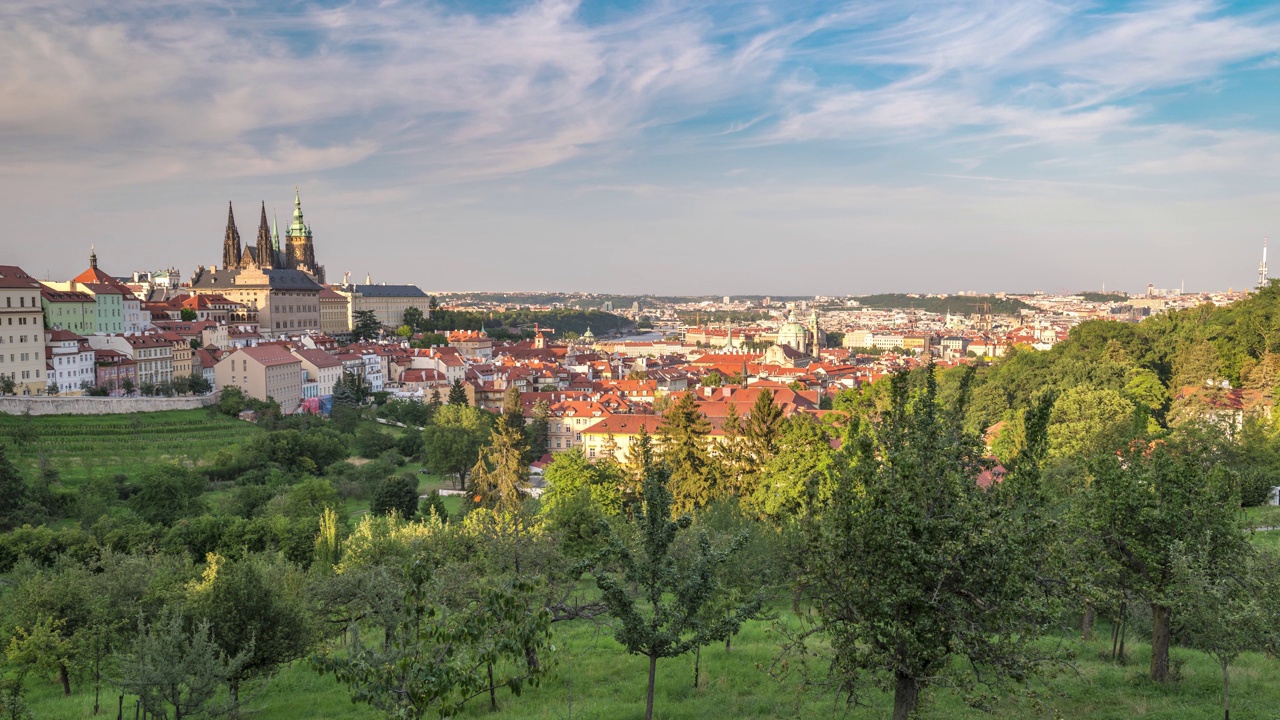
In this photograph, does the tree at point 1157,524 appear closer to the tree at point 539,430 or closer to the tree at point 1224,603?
the tree at point 1224,603

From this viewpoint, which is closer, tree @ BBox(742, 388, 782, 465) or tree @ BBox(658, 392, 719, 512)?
tree @ BBox(658, 392, 719, 512)

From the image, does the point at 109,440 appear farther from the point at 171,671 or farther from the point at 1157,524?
the point at 1157,524

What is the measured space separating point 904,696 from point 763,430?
25.6 meters

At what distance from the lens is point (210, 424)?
6625cm

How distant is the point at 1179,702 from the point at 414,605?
12188 mm

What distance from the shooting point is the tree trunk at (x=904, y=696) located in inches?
381

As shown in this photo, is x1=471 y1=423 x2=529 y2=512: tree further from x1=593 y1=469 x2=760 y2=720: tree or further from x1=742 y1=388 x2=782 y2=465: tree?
x1=593 y1=469 x2=760 y2=720: tree

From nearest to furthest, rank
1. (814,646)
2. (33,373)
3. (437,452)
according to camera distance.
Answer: (814,646) < (437,452) < (33,373)

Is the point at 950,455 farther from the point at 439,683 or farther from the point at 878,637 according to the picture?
the point at 439,683

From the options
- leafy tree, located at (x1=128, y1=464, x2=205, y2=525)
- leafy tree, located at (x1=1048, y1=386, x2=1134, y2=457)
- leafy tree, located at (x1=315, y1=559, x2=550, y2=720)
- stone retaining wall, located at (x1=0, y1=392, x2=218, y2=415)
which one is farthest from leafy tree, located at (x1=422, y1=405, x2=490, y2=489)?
leafy tree, located at (x1=315, y1=559, x2=550, y2=720)

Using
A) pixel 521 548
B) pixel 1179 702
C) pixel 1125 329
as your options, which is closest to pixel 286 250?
pixel 1125 329

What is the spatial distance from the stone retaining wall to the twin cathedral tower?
6337 centimetres

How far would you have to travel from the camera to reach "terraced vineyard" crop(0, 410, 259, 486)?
175ft

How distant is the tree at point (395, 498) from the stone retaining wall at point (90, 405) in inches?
1101
